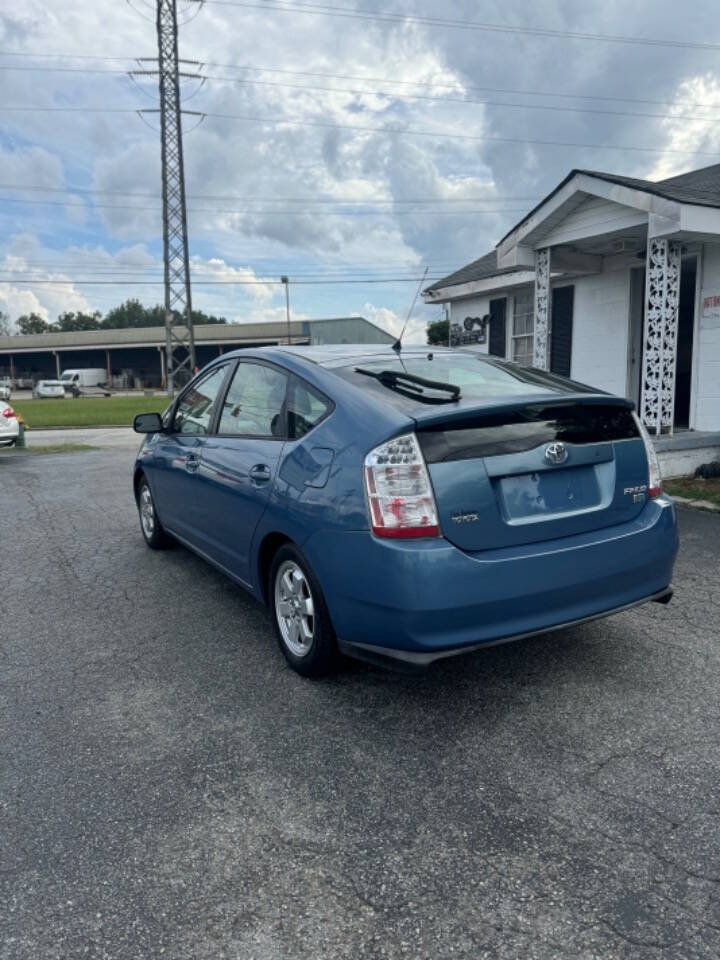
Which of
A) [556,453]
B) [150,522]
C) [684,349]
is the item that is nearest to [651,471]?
[556,453]

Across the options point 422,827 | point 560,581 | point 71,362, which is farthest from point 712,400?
point 71,362

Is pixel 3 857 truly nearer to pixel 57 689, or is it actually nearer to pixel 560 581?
pixel 57 689

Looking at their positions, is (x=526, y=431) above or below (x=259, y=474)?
above

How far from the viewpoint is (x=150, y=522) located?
605 cm

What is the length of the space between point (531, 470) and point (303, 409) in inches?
47.2

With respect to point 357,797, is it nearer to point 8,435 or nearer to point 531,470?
point 531,470

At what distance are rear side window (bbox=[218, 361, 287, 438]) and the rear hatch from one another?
1.12 m

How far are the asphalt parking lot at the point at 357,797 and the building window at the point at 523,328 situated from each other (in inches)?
387

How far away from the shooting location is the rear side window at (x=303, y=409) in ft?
11.3

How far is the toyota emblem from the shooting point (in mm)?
3063

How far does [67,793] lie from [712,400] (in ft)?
30.1

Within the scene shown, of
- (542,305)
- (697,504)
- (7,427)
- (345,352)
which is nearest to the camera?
(345,352)

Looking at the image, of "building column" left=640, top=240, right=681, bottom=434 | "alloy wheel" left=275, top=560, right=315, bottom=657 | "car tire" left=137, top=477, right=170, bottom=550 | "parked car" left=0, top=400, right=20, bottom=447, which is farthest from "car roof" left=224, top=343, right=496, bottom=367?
"parked car" left=0, top=400, right=20, bottom=447

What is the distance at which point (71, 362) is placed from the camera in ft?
238
